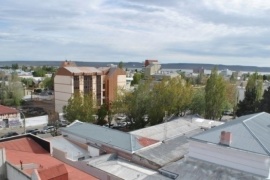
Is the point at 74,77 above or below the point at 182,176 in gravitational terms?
above

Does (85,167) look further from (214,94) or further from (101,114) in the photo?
(214,94)

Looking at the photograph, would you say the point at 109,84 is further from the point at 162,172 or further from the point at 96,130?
the point at 162,172

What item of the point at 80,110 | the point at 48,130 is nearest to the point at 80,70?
the point at 48,130

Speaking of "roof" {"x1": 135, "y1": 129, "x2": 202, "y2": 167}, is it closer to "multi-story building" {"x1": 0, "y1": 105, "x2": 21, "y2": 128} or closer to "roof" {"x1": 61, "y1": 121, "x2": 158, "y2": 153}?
"roof" {"x1": 61, "y1": 121, "x2": 158, "y2": 153}

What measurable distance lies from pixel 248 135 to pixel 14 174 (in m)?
16.3

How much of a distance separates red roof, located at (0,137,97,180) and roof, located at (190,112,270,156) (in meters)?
9.69

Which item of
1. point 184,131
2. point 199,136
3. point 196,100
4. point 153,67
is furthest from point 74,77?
point 153,67

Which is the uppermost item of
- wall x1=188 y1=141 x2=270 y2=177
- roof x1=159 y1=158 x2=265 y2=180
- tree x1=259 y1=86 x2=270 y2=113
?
tree x1=259 y1=86 x2=270 y2=113

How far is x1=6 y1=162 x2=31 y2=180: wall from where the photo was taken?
15289 mm

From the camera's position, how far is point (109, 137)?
27672 mm

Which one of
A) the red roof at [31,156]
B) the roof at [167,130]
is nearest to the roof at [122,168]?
the red roof at [31,156]

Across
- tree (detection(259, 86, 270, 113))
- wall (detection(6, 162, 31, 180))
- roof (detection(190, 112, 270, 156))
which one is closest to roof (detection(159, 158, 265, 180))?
roof (detection(190, 112, 270, 156))

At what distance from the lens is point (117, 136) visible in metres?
27.7

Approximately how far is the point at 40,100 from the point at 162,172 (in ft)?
171
